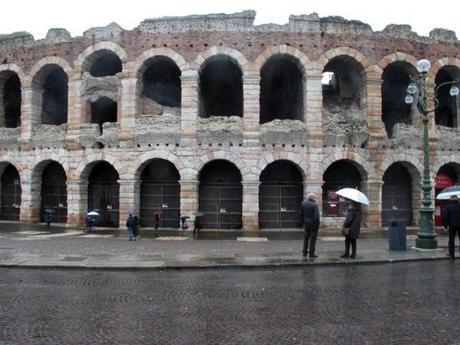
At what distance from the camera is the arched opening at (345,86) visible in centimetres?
2447

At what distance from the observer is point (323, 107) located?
2497 centimetres

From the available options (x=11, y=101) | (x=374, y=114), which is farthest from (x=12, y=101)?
(x=374, y=114)

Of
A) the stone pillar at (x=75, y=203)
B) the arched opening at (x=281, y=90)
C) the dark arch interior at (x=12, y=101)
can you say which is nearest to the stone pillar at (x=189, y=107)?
the arched opening at (x=281, y=90)

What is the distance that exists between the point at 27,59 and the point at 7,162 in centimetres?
608

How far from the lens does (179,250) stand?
50.4 feet

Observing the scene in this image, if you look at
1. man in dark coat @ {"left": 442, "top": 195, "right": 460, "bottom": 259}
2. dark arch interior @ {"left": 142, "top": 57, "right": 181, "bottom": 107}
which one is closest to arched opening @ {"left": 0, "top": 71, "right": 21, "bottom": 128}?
dark arch interior @ {"left": 142, "top": 57, "right": 181, "bottom": 107}

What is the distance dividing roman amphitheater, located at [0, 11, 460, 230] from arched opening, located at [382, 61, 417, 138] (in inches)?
19.7

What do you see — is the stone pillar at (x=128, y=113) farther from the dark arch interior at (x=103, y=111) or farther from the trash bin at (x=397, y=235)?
the trash bin at (x=397, y=235)

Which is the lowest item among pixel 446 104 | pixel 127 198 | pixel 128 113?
pixel 127 198

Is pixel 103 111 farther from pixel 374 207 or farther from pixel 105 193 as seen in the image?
pixel 374 207

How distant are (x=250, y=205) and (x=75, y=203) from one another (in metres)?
9.49

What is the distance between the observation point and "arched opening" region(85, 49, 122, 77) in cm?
2477

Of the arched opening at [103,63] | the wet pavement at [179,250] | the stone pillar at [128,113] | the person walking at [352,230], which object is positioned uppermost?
the arched opening at [103,63]

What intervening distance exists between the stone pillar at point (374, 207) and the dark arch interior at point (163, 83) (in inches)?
466
